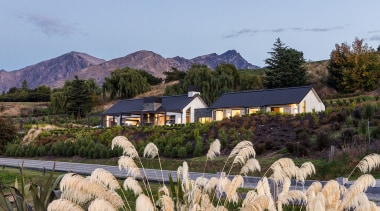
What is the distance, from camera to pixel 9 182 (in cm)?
1376

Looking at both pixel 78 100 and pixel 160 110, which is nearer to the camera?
pixel 160 110

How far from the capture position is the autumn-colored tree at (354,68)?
173ft

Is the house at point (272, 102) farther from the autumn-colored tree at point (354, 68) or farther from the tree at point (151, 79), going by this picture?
the tree at point (151, 79)

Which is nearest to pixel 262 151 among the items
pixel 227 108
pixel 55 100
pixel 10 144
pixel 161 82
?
pixel 10 144

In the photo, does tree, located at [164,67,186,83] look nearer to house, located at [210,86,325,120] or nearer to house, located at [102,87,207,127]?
house, located at [102,87,207,127]

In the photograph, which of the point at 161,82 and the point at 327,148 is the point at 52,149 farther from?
the point at 161,82

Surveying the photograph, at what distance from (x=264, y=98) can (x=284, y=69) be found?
725 inches

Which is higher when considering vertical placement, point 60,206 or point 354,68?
point 354,68

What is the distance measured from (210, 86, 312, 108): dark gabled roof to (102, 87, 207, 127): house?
Answer: 3794 mm

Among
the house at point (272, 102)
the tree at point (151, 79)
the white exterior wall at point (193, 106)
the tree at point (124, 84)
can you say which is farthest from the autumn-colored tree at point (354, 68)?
the tree at point (151, 79)

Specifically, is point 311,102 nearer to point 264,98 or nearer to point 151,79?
point 264,98

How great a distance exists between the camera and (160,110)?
46219mm

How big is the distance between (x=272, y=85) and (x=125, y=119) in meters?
Result: 19.6

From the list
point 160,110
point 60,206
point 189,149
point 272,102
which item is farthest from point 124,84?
point 60,206
